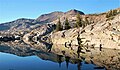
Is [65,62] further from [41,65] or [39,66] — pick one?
[39,66]

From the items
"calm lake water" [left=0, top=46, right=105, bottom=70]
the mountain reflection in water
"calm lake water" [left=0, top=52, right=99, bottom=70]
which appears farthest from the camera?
the mountain reflection in water

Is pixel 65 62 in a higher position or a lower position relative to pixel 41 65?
higher

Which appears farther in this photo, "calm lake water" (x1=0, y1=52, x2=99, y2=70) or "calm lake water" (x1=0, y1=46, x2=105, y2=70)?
"calm lake water" (x1=0, y1=46, x2=105, y2=70)

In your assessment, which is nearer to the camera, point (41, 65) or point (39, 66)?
point (39, 66)

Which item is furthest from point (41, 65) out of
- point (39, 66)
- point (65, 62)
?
point (65, 62)

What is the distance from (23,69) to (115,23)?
74.9 m

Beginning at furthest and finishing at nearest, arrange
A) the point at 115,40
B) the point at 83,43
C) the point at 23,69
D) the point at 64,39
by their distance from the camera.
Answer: the point at 64,39
the point at 83,43
the point at 115,40
the point at 23,69

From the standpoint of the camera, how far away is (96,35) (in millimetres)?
136500

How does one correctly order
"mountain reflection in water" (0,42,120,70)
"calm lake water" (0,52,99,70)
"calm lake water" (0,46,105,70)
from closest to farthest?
"calm lake water" (0,52,99,70) → "calm lake water" (0,46,105,70) → "mountain reflection in water" (0,42,120,70)

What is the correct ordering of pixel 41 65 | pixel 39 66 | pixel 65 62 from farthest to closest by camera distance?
pixel 65 62 → pixel 41 65 → pixel 39 66

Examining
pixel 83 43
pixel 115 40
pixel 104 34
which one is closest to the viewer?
pixel 115 40

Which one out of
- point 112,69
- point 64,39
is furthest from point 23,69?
point 64,39

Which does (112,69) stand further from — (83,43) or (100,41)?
(83,43)

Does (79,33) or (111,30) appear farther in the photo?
(79,33)
